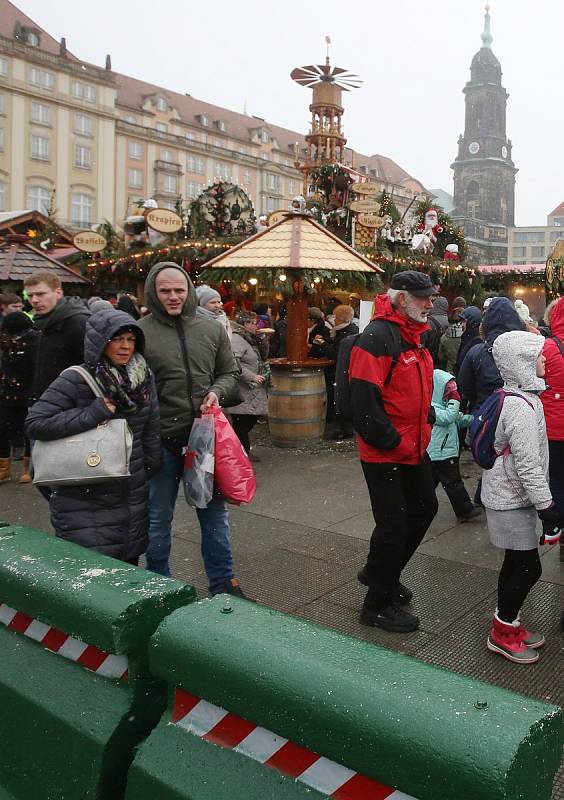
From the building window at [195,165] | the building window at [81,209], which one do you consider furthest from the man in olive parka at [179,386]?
the building window at [195,165]

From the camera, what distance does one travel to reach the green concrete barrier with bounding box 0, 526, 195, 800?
6.14 feet

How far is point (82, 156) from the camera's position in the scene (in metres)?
55.9

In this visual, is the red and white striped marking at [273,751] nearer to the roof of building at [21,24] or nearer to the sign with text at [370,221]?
the sign with text at [370,221]

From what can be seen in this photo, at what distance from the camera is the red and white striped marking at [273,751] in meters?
1.47

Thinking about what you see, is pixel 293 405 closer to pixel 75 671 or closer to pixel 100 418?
pixel 100 418

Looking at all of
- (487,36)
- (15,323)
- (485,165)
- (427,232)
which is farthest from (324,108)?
(487,36)

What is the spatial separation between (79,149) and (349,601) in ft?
191

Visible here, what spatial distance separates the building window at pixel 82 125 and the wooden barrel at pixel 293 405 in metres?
53.6

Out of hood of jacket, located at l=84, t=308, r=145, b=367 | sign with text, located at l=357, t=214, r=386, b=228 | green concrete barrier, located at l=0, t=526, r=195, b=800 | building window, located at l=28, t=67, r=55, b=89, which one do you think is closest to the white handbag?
hood of jacket, located at l=84, t=308, r=145, b=367

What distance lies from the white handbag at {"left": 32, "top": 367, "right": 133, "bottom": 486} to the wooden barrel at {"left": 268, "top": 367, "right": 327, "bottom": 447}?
583 cm

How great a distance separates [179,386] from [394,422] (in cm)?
118

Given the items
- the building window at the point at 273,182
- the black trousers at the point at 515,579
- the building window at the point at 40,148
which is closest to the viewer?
the black trousers at the point at 515,579

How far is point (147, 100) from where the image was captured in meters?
67.6

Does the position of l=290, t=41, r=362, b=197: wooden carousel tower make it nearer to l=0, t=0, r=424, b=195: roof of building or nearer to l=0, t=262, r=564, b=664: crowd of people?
l=0, t=262, r=564, b=664: crowd of people
